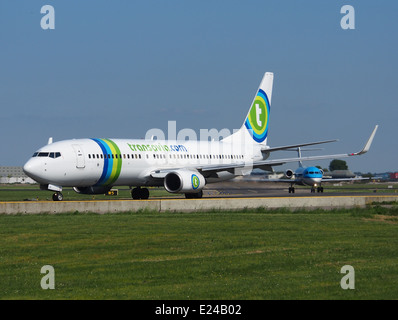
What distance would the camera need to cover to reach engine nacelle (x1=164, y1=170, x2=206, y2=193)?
140 ft

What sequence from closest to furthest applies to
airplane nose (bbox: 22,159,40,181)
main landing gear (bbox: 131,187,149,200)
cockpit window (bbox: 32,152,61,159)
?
airplane nose (bbox: 22,159,40,181)
cockpit window (bbox: 32,152,61,159)
main landing gear (bbox: 131,187,149,200)

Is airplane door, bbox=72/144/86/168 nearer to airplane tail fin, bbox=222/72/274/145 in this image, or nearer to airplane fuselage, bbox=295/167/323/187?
airplane tail fin, bbox=222/72/274/145

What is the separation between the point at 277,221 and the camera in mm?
27969

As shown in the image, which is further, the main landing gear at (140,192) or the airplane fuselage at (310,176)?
the airplane fuselage at (310,176)

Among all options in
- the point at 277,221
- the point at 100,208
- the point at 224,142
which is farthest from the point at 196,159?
the point at 277,221

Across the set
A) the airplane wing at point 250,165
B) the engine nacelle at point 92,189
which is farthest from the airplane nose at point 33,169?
the airplane wing at point 250,165

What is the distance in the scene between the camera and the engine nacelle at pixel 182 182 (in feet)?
140

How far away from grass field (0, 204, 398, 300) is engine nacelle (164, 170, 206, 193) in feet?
44.9

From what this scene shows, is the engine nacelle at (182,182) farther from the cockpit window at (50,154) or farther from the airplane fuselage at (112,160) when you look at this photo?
the cockpit window at (50,154)

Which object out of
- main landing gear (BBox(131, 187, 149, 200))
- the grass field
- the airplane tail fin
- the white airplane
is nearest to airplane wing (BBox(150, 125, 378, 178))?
the white airplane

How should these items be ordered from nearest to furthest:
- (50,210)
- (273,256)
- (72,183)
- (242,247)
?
(273,256) → (242,247) → (50,210) → (72,183)
